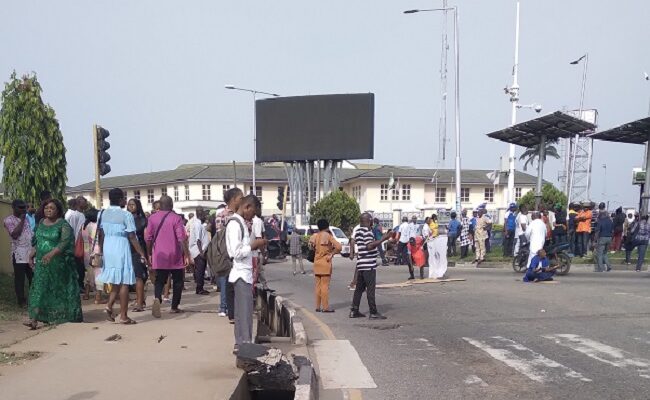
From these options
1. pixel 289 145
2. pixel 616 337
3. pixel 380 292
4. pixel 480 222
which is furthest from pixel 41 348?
pixel 289 145

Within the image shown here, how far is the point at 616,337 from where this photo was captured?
841 cm

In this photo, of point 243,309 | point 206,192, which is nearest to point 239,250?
point 243,309

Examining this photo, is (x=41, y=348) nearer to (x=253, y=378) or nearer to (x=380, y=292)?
(x=253, y=378)

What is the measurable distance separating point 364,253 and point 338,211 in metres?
30.7

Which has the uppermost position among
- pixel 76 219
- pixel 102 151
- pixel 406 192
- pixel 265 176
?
pixel 102 151

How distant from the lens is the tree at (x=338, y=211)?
41.4 m

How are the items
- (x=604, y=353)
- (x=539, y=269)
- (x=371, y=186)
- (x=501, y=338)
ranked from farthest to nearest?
(x=371, y=186)
(x=539, y=269)
(x=501, y=338)
(x=604, y=353)

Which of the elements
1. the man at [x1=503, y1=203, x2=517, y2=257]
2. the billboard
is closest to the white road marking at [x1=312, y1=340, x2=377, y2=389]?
the man at [x1=503, y1=203, x2=517, y2=257]

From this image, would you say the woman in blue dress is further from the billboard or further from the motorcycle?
the billboard

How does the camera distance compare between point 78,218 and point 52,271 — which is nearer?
point 52,271

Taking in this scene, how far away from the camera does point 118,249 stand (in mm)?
8250

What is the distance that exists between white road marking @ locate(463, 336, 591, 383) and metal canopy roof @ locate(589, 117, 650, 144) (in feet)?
56.7

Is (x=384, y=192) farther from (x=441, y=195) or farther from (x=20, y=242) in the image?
(x=20, y=242)

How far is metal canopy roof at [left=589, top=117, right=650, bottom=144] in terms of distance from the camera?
22594 mm
